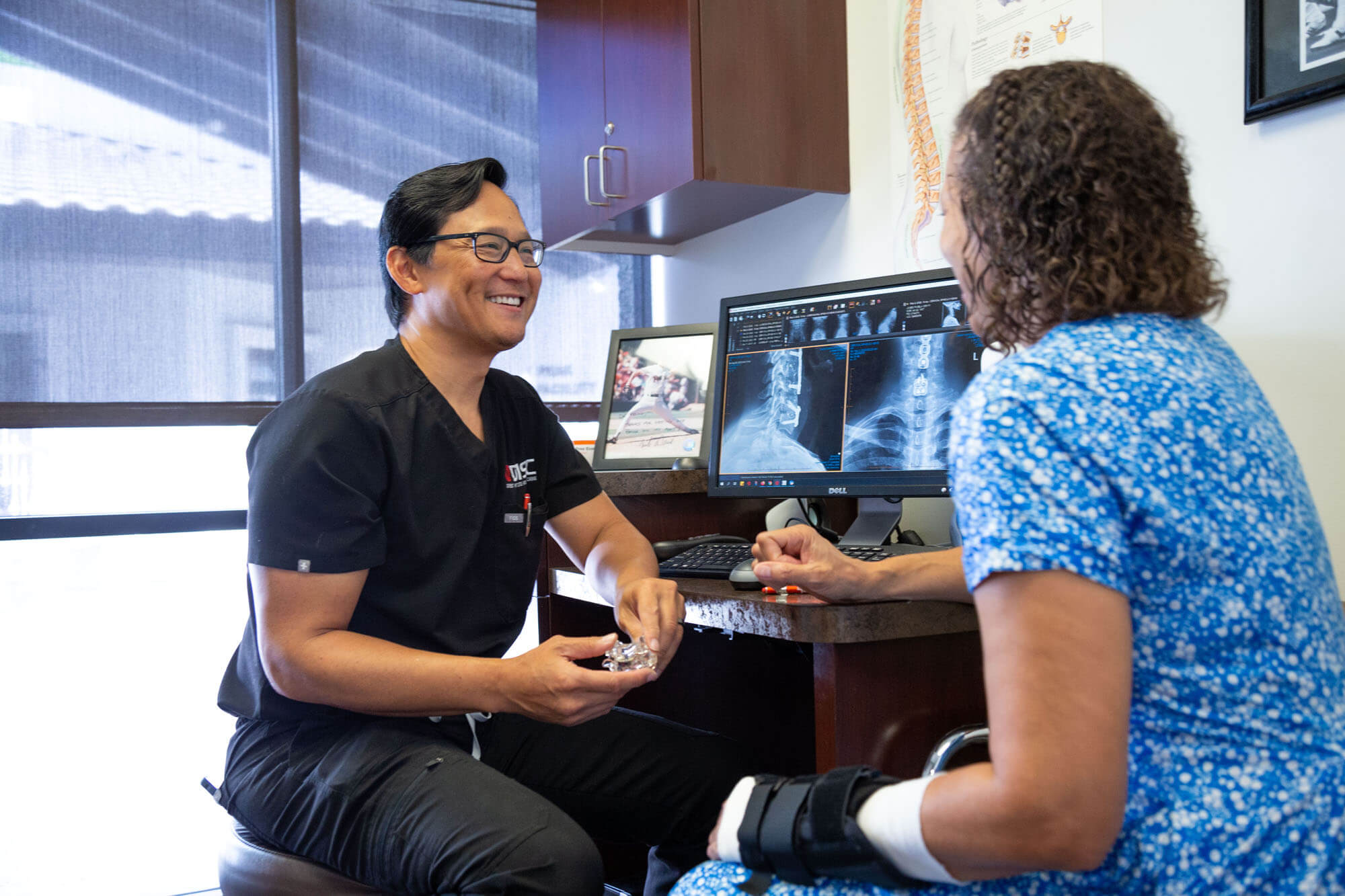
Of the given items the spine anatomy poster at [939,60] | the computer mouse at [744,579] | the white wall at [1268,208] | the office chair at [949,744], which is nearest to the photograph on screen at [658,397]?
the spine anatomy poster at [939,60]

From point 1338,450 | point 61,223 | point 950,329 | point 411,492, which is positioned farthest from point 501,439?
point 61,223

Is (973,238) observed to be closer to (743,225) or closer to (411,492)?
(411,492)

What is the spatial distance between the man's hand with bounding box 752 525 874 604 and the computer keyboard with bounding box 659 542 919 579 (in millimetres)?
199

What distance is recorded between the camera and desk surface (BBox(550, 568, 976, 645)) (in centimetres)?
115

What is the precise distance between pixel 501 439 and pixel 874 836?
0.97m

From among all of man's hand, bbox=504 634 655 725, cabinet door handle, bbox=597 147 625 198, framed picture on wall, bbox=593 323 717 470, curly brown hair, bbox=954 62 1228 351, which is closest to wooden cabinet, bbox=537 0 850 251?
cabinet door handle, bbox=597 147 625 198

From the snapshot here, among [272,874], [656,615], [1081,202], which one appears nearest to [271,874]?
[272,874]

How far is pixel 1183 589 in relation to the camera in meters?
0.68

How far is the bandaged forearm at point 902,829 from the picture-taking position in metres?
0.70

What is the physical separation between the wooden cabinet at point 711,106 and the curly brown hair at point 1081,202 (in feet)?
4.46

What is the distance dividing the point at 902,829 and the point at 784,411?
113 cm

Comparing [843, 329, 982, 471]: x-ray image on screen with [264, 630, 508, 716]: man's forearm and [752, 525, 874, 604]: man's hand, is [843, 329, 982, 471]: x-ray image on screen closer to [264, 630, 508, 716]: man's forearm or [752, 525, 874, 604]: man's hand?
[752, 525, 874, 604]: man's hand

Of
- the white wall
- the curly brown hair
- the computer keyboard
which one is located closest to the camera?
the curly brown hair

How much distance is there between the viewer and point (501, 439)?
156 cm
